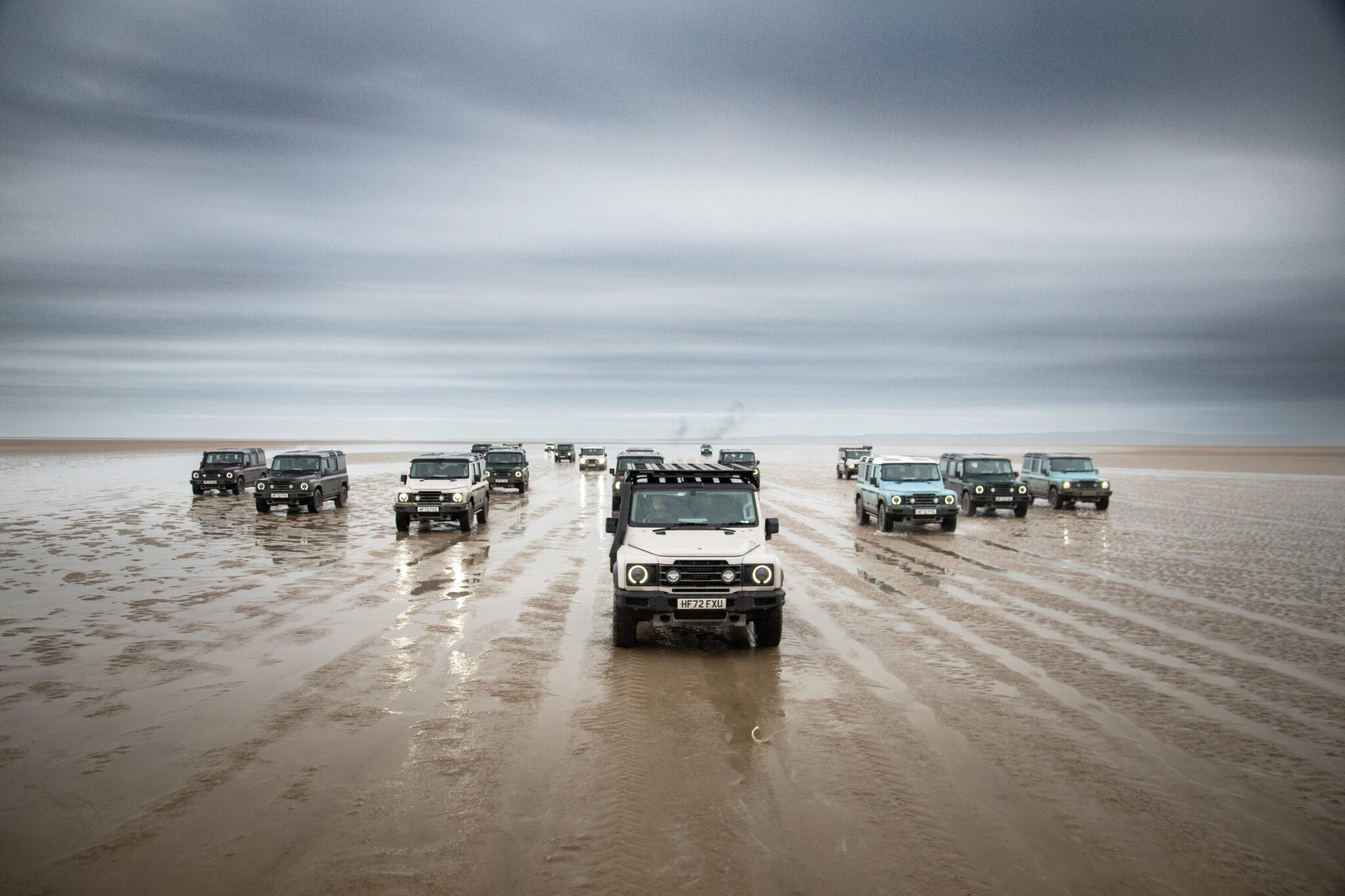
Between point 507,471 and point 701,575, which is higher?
point 507,471

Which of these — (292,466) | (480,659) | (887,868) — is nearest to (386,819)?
(887,868)

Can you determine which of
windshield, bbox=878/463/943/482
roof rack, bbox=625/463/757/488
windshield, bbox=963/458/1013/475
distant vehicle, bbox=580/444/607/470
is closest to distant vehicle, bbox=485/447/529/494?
windshield, bbox=878/463/943/482

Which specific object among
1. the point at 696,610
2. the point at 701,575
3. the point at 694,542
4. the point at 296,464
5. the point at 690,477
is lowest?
the point at 696,610

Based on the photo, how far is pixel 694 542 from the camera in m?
9.06

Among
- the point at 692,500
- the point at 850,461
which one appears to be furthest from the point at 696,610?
the point at 850,461

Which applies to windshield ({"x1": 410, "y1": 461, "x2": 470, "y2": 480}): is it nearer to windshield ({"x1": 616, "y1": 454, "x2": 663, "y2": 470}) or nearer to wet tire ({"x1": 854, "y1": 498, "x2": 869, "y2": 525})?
windshield ({"x1": 616, "y1": 454, "x2": 663, "y2": 470})

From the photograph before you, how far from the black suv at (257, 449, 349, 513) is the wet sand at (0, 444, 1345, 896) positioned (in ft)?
32.6

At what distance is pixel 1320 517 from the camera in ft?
79.7

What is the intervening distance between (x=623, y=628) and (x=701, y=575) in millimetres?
1080

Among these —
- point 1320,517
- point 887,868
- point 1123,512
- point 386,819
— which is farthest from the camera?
point 1123,512

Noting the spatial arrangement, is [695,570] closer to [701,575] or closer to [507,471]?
[701,575]

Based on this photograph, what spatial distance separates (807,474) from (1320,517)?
31.3 meters

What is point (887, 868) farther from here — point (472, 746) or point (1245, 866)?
point (472, 746)

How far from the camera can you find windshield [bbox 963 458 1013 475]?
2541 centimetres
